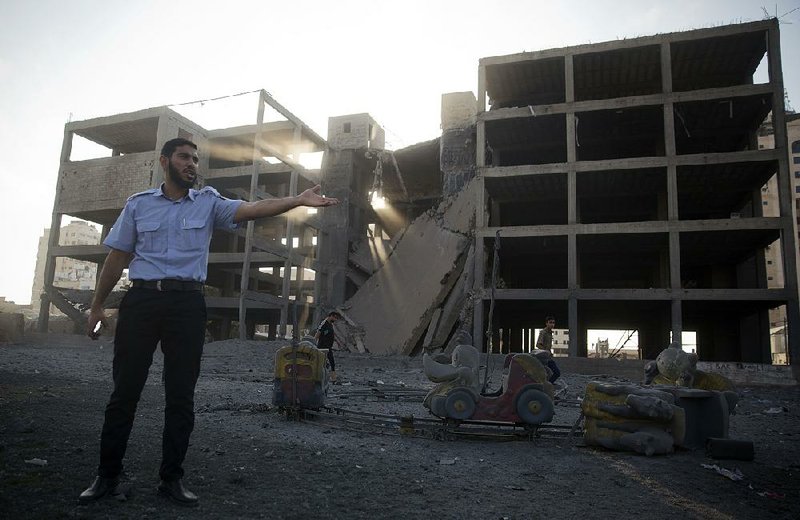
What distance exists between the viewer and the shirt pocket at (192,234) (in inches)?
117

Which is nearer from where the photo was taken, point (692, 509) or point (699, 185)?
point (692, 509)

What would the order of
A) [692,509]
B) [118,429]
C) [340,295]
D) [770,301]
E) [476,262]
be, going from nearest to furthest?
[118,429] < [692,509] < [770,301] < [476,262] < [340,295]

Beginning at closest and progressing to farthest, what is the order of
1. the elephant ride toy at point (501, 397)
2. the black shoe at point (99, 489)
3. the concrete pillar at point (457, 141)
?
the black shoe at point (99, 489), the elephant ride toy at point (501, 397), the concrete pillar at point (457, 141)

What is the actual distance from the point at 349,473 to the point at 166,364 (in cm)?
150

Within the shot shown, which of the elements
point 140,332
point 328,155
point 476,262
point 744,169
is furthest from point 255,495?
point 328,155

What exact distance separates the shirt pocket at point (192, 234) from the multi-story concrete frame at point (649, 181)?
16.0 meters

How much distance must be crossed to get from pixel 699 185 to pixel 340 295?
15.7 meters

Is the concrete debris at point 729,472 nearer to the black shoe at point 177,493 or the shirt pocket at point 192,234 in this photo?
the black shoe at point 177,493

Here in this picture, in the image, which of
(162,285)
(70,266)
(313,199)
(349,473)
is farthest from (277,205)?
(70,266)

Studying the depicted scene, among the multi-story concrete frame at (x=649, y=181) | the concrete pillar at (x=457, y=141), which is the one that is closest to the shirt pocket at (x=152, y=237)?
the multi-story concrete frame at (x=649, y=181)

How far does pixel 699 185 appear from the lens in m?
19.8

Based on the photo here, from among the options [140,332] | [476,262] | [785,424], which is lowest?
[785,424]

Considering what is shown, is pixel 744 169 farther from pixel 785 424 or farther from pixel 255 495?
pixel 255 495

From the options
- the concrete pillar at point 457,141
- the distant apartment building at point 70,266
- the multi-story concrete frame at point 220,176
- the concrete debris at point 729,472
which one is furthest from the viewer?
the distant apartment building at point 70,266
